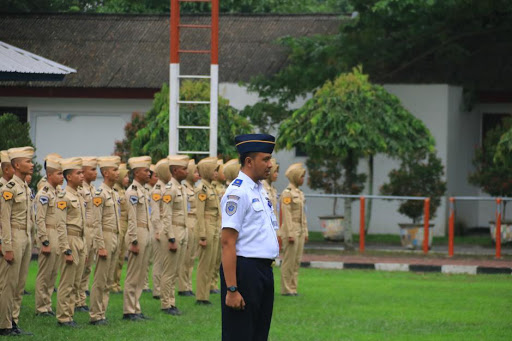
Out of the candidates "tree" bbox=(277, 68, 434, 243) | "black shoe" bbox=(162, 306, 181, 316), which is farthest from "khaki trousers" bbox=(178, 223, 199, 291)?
"tree" bbox=(277, 68, 434, 243)

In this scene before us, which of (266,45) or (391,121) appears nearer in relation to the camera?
(391,121)

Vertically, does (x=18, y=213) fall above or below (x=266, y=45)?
below

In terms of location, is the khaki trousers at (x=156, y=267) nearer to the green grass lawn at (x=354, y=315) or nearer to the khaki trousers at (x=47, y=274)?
the green grass lawn at (x=354, y=315)

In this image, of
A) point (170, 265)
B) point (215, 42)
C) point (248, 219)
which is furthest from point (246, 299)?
point (215, 42)

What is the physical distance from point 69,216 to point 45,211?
294mm

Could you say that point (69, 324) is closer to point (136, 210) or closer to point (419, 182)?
point (136, 210)

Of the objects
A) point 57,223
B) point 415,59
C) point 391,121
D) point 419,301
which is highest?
point 415,59

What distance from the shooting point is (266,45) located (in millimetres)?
29672

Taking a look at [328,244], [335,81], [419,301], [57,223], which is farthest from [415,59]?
[57,223]

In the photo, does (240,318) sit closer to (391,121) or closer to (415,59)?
(391,121)

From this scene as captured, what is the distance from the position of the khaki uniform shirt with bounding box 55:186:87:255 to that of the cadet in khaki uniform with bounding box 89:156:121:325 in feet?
0.61

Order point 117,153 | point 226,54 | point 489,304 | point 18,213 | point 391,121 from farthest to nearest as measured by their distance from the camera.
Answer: point 226,54 → point 117,153 → point 391,121 → point 489,304 → point 18,213

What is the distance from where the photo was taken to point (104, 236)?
14.0m

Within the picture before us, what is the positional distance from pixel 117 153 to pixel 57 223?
13.8 meters
